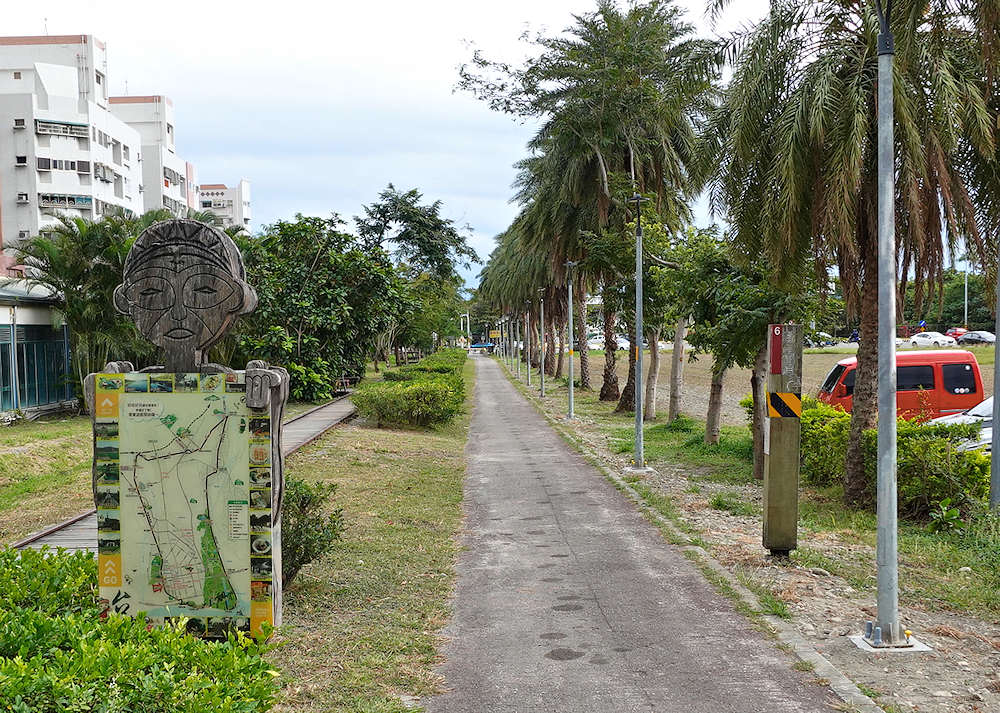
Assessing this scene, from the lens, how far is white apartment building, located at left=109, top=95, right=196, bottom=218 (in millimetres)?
68312

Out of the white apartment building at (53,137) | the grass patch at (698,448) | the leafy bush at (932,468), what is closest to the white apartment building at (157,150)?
the white apartment building at (53,137)

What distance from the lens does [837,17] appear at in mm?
11414

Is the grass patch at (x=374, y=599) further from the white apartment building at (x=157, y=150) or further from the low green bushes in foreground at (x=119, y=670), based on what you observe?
the white apartment building at (x=157, y=150)

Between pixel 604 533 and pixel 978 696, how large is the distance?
5.56 metres

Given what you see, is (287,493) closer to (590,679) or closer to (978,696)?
(590,679)

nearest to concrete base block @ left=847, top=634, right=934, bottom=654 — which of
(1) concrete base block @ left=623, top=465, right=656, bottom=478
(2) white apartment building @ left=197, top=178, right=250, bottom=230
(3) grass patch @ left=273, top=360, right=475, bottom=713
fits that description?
(3) grass patch @ left=273, top=360, right=475, bottom=713

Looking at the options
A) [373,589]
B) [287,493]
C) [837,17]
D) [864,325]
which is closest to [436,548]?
[373,589]

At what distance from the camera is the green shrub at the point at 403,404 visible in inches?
921

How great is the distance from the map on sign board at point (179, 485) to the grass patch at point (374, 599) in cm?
69

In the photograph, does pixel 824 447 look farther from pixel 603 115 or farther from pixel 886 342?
pixel 603 115

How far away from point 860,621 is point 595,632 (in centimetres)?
214

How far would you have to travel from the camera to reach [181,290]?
5.98m

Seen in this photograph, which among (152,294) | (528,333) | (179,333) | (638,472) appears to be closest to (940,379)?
(638,472)

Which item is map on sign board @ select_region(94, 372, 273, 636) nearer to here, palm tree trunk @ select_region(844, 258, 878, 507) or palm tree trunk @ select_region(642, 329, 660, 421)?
palm tree trunk @ select_region(844, 258, 878, 507)
